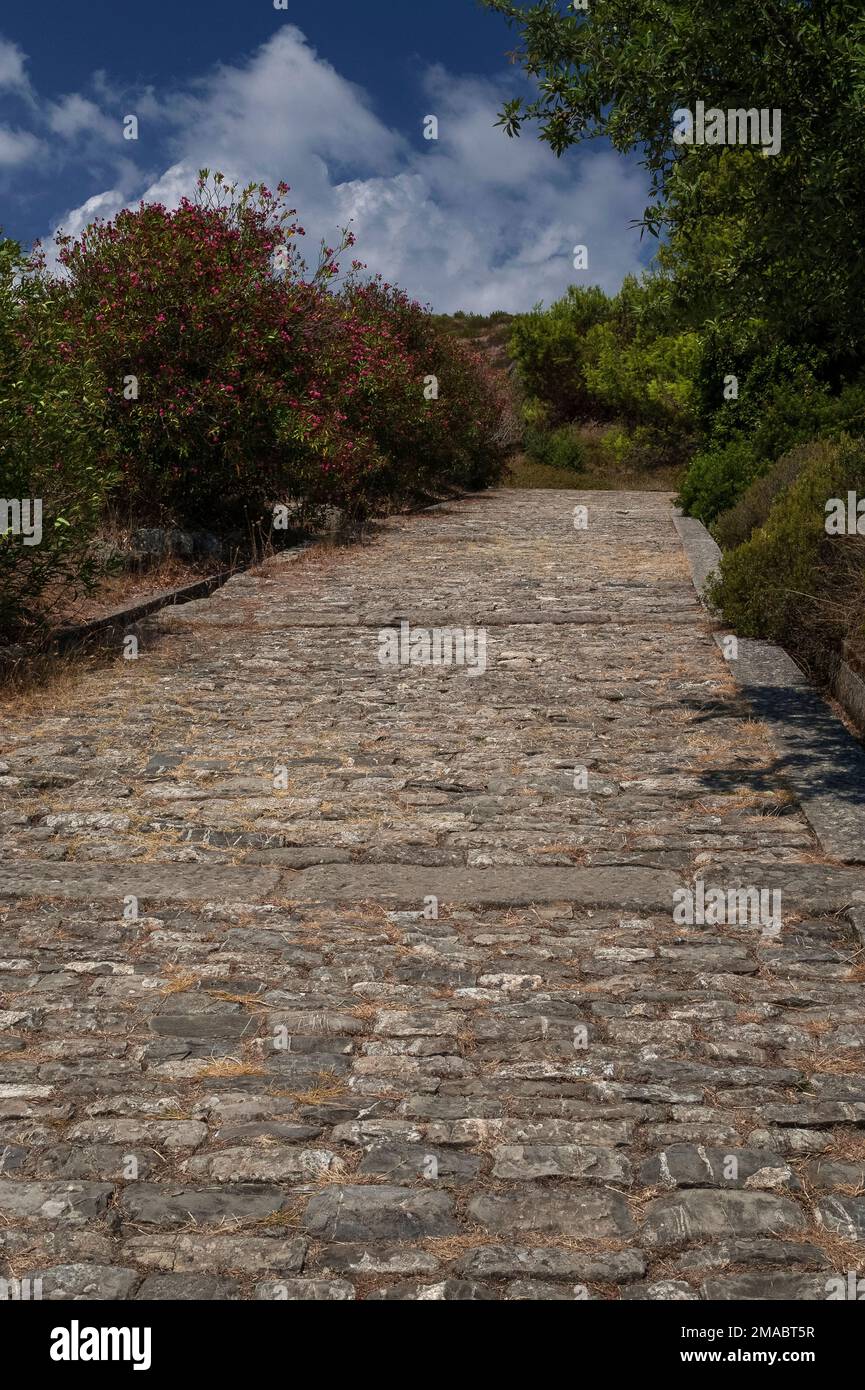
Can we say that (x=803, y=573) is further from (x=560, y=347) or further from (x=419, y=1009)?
(x=560, y=347)

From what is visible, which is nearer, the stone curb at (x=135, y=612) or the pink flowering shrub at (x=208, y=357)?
the stone curb at (x=135, y=612)

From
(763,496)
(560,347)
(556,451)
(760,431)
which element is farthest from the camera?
(560,347)

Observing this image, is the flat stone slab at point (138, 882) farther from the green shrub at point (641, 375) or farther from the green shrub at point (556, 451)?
the green shrub at point (556, 451)

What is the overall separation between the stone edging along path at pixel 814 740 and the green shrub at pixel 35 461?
4965mm

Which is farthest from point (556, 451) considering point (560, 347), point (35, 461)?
point (35, 461)

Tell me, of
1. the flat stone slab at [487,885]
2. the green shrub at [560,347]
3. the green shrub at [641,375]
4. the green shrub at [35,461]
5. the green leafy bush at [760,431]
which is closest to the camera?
the flat stone slab at [487,885]

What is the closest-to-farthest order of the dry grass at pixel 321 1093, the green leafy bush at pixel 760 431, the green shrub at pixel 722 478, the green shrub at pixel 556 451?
the dry grass at pixel 321 1093 < the green leafy bush at pixel 760 431 < the green shrub at pixel 722 478 < the green shrub at pixel 556 451

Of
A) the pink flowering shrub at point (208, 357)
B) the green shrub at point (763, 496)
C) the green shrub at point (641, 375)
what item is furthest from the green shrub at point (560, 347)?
the green shrub at point (763, 496)

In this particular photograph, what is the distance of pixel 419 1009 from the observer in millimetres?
4039

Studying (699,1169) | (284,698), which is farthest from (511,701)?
(699,1169)

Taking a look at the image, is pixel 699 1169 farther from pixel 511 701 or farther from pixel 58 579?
pixel 58 579

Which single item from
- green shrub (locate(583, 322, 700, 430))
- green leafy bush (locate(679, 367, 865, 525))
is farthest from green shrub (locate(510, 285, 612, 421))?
green leafy bush (locate(679, 367, 865, 525))

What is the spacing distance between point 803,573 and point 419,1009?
20.1ft

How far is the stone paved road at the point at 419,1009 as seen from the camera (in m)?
2.88
